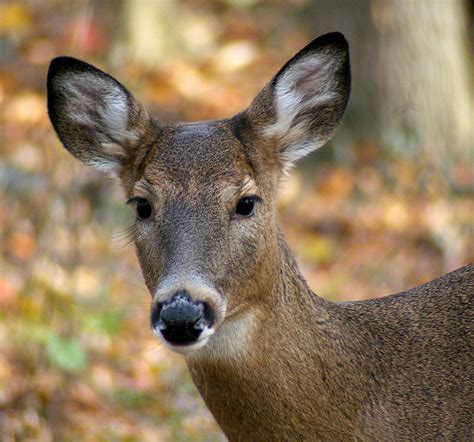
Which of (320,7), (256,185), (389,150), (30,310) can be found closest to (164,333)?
(256,185)

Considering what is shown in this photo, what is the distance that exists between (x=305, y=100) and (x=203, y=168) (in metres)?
0.82

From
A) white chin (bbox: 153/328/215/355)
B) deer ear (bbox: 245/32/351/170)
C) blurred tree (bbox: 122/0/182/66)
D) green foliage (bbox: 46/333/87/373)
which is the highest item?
blurred tree (bbox: 122/0/182/66)

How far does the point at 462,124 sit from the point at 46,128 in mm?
4547

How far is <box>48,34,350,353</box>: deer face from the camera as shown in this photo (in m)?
4.73

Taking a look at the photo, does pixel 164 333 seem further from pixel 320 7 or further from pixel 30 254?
pixel 320 7

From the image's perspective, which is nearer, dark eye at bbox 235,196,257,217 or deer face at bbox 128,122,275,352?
deer face at bbox 128,122,275,352

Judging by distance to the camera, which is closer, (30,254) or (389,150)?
(30,254)

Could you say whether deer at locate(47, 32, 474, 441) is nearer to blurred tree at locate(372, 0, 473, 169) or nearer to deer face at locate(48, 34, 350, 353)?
deer face at locate(48, 34, 350, 353)

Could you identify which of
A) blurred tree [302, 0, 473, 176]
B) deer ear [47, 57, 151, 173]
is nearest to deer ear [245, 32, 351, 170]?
deer ear [47, 57, 151, 173]

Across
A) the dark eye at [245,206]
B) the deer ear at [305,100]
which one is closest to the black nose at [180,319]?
the dark eye at [245,206]

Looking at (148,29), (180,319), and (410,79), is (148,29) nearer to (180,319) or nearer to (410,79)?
(410,79)

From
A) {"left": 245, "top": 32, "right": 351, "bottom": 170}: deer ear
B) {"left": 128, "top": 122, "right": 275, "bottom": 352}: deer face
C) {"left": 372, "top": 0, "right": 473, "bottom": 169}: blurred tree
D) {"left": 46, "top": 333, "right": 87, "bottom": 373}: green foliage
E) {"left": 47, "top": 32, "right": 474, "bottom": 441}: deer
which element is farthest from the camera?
{"left": 372, "top": 0, "right": 473, "bottom": 169}: blurred tree

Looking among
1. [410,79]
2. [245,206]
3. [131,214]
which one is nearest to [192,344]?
[245,206]

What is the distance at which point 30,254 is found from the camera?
28.9 ft
